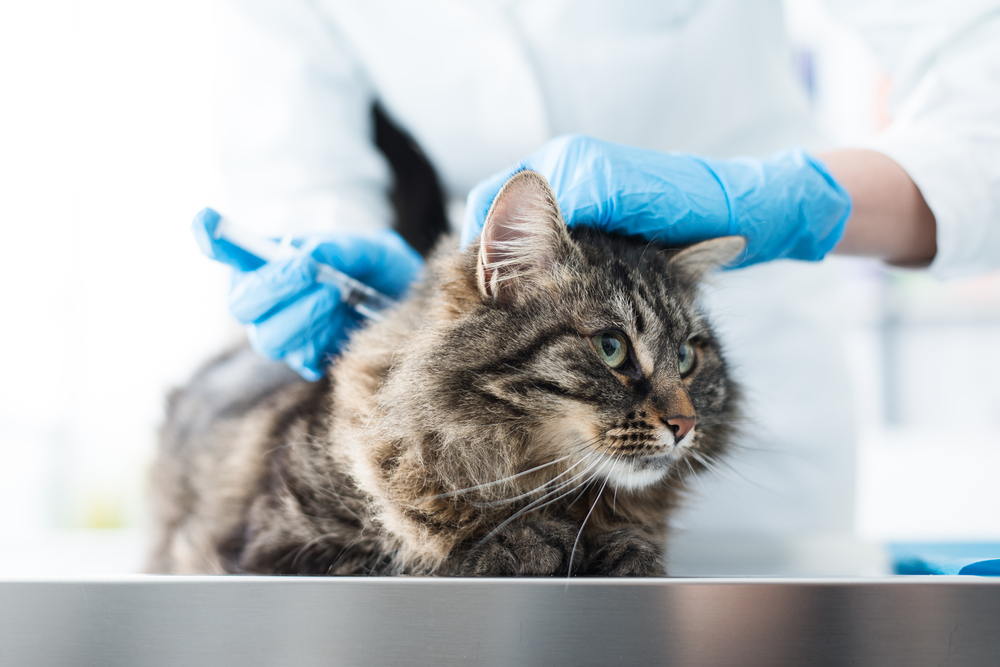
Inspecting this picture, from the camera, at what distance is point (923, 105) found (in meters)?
1.27

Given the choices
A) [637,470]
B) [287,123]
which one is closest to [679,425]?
[637,470]

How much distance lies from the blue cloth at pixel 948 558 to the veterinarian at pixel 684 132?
258 mm

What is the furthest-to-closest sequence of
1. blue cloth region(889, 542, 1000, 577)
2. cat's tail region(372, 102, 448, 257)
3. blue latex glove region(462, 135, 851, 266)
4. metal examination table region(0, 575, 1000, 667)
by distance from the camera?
cat's tail region(372, 102, 448, 257)
blue latex glove region(462, 135, 851, 266)
blue cloth region(889, 542, 1000, 577)
metal examination table region(0, 575, 1000, 667)

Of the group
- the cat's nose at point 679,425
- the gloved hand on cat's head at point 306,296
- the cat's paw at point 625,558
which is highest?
the gloved hand on cat's head at point 306,296

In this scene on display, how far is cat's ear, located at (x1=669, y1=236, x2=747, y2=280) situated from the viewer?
105cm

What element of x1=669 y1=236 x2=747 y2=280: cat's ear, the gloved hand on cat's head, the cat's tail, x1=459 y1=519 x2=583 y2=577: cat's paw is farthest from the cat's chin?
the cat's tail

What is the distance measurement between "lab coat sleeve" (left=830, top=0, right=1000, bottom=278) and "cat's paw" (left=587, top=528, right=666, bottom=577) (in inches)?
35.8

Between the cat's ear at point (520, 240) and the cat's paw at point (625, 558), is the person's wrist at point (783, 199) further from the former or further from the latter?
the cat's paw at point (625, 558)

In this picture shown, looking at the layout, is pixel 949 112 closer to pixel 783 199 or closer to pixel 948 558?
pixel 783 199

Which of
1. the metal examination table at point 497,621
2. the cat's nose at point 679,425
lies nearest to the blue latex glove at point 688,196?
the cat's nose at point 679,425

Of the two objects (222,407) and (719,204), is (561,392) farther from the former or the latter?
(222,407)

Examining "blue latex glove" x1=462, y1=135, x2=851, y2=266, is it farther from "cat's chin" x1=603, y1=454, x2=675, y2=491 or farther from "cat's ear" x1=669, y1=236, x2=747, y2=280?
"cat's chin" x1=603, y1=454, x2=675, y2=491

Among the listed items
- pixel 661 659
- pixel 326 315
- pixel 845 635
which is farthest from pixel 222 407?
pixel 845 635

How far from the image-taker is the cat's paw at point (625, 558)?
2.63 ft
